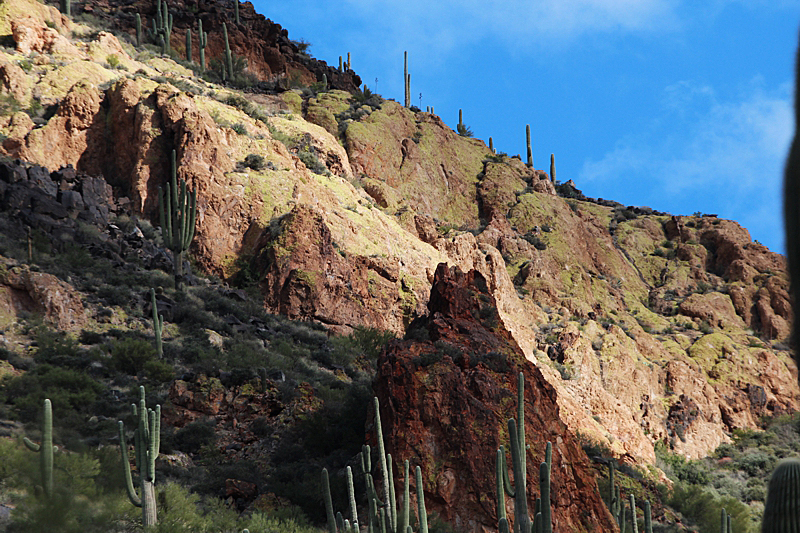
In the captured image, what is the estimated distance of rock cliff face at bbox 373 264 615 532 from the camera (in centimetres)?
1555

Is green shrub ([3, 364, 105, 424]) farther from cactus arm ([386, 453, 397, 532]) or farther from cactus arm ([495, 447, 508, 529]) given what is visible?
cactus arm ([495, 447, 508, 529])

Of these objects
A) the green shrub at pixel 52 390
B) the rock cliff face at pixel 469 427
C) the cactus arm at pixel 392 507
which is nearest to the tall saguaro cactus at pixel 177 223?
the green shrub at pixel 52 390

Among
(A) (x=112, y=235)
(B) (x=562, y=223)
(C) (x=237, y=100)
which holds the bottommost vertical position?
(A) (x=112, y=235)

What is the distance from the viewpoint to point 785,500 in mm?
4434

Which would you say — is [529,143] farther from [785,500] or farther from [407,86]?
[785,500]

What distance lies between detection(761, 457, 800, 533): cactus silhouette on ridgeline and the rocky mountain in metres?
11.5

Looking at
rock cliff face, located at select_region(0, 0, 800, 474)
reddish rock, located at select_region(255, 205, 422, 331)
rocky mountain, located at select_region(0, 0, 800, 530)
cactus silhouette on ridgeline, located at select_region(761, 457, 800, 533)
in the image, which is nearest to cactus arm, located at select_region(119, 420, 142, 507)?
rocky mountain, located at select_region(0, 0, 800, 530)

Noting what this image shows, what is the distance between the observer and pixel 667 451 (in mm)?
30422

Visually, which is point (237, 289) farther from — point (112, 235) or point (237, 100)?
point (237, 100)

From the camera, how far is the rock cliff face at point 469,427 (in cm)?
1555

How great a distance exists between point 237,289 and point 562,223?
74.8 ft

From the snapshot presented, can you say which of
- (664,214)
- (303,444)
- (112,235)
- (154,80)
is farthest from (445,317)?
(664,214)

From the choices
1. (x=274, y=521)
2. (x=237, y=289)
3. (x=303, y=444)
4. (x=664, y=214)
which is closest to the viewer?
(x=274, y=521)

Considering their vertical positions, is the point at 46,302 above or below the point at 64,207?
below
